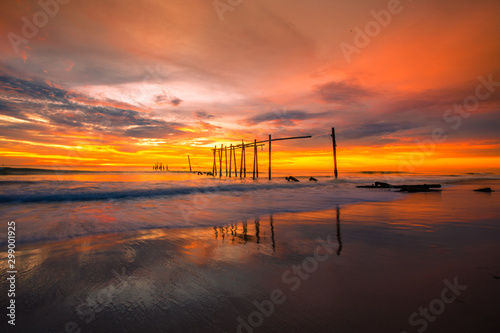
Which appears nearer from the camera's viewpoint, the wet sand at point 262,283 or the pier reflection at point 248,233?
the wet sand at point 262,283

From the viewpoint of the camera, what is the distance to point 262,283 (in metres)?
2.67

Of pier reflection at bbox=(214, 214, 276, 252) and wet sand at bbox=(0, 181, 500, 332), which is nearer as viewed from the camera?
wet sand at bbox=(0, 181, 500, 332)

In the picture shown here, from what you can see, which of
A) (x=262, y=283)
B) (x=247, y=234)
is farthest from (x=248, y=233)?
(x=262, y=283)

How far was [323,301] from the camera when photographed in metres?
2.25

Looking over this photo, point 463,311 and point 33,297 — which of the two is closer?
point 463,311

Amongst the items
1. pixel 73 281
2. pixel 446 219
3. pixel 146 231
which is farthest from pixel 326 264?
pixel 446 219

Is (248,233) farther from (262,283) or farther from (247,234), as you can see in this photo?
(262,283)

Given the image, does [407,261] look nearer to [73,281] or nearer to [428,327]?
[428,327]

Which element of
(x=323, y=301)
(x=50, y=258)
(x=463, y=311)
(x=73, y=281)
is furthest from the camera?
(x=50, y=258)

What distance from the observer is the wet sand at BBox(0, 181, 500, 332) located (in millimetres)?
1954

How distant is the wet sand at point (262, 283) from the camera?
195 centimetres

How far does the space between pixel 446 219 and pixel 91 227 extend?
382 inches

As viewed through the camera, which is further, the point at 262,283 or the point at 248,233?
→ the point at 248,233

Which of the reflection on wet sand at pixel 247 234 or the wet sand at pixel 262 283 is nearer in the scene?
the wet sand at pixel 262 283
